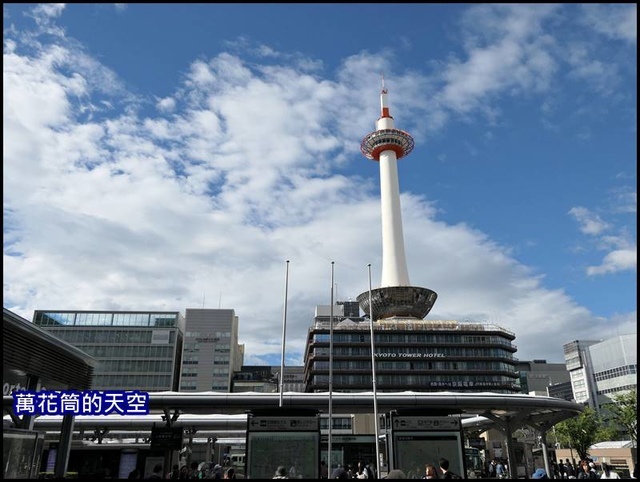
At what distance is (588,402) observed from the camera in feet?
376

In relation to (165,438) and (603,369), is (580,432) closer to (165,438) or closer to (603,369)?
(603,369)

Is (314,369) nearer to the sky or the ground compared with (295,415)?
nearer to the sky

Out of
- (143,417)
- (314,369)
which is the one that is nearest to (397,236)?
(314,369)

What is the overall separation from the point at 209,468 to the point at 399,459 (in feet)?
60.7

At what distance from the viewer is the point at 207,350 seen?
10419 cm

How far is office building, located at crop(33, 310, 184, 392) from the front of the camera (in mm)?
92750

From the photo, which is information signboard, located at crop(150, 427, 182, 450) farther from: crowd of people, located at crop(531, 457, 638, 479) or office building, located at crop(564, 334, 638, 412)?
office building, located at crop(564, 334, 638, 412)

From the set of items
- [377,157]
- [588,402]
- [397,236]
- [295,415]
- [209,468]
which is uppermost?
[377,157]

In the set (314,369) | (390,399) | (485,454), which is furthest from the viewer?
(314,369)

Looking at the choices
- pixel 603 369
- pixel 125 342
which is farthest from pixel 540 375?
pixel 125 342

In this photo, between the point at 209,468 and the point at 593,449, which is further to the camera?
the point at 593,449

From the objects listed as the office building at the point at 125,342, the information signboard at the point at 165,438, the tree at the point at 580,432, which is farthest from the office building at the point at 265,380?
the information signboard at the point at 165,438

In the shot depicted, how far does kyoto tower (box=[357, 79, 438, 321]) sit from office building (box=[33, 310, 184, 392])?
39.5 meters

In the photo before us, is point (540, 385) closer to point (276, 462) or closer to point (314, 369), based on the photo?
point (314, 369)
